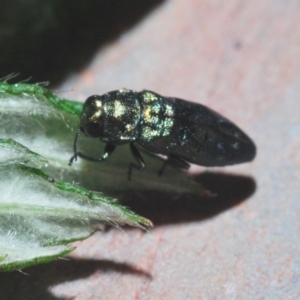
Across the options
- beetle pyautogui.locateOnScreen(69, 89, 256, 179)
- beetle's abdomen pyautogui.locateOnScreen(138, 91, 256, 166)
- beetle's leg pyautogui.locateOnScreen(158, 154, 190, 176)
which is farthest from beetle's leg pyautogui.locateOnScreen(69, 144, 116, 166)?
beetle's leg pyautogui.locateOnScreen(158, 154, 190, 176)

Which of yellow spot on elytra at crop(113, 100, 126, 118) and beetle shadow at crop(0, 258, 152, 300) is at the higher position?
yellow spot on elytra at crop(113, 100, 126, 118)

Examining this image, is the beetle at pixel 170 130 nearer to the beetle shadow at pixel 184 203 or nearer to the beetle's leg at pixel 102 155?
the beetle's leg at pixel 102 155

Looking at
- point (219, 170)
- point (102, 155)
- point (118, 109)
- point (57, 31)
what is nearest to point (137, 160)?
point (102, 155)

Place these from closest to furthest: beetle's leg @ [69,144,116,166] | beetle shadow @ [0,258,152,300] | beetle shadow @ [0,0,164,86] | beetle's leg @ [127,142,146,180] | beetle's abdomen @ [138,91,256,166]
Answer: beetle shadow @ [0,258,152,300], beetle's leg @ [69,144,116,166], beetle's leg @ [127,142,146,180], beetle's abdomen @ [138,91,256,166], beetle shadow @ [0,0,164,86]

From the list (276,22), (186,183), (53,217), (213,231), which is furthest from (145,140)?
(276,22)

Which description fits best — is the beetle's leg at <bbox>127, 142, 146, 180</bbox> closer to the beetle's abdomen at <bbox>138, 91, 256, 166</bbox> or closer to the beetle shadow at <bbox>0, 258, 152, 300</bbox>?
the beetle's abdomen at <bbox>138, 91, 256, 166</bbox>

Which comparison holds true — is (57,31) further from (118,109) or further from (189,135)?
(189,135)

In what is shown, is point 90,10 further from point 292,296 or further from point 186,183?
point 292,296
